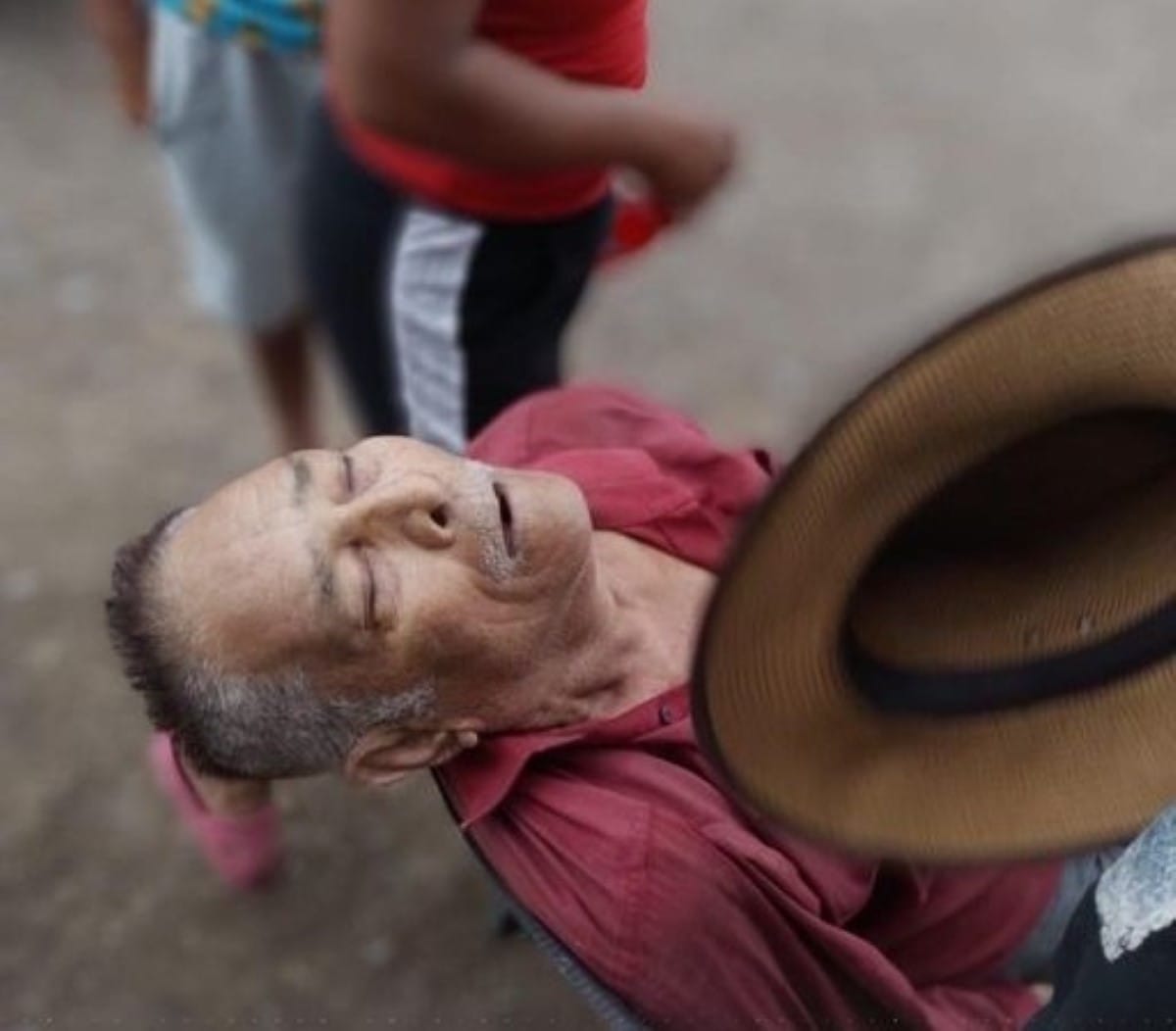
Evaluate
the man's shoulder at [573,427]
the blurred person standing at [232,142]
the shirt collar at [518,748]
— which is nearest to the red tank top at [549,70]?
the man's shoulder at [573,427]

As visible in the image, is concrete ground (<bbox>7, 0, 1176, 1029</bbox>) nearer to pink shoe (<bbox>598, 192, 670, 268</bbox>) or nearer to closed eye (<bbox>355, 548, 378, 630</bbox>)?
pink shoe (<bbox>598, 192, 670, 268</bbox>)

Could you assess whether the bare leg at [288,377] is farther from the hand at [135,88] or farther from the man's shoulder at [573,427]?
the man's shoulder at [573,427]

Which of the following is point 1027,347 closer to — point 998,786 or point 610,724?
point 998,786

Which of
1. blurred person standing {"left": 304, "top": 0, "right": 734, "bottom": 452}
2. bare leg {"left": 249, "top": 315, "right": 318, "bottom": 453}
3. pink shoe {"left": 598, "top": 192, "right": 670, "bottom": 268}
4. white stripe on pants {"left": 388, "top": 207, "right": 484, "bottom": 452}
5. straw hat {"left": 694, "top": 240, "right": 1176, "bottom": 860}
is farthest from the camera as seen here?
bare leg {"left": 249, "top": 315, "right": 318, "bottom": 453}

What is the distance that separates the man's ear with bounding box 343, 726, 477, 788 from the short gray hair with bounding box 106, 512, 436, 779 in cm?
1

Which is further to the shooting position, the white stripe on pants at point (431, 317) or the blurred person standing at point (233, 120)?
the blurred person standing at point (233, 120)

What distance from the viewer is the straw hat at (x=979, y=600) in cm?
122

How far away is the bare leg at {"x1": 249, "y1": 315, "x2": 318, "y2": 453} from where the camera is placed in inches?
108

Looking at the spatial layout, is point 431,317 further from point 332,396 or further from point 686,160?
point 332,396

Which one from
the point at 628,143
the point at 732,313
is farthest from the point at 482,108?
the point at 732,313

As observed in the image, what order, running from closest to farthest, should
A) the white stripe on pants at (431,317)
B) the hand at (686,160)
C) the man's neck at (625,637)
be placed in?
the man's neck at (625,637)
the hand at (686,160)
the white stripe on pants at (431,317)

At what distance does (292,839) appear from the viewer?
2564 millimetres

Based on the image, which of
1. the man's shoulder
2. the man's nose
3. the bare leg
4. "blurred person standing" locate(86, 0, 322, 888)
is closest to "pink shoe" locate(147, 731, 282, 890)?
"blurred person standing" locate(86, 0, 322, 888)

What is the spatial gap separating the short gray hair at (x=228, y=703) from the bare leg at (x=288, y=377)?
1.25 meters
